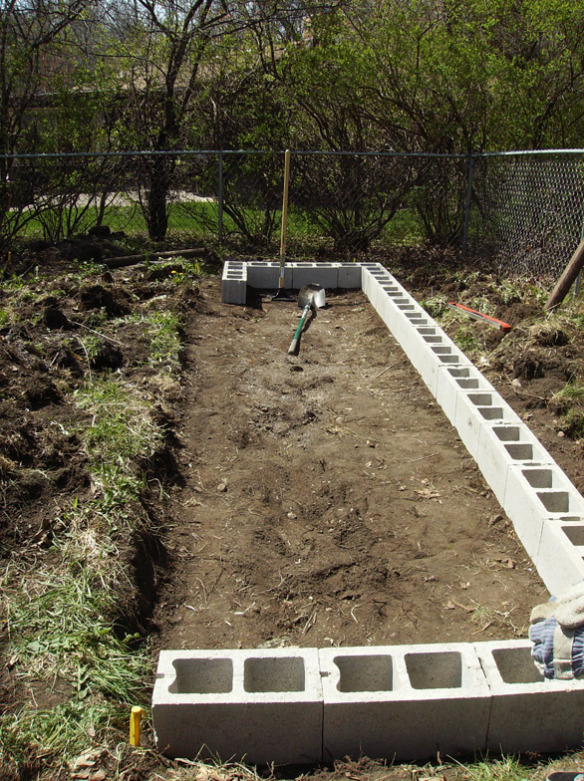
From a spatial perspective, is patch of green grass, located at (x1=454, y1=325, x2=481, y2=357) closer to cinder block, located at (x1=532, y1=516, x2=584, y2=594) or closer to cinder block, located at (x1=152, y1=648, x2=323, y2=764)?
cinder block, located at (x1=532, y1=516, x2=584, y2=594)

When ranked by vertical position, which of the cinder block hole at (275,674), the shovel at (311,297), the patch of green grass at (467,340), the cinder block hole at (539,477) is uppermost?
the shovel at (311,297)

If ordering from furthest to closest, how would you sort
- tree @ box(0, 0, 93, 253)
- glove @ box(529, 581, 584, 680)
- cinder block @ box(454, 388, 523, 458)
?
tree @ box(0, 0, 93, 253) → cinder block @ box(454, 388, 523, 458) → glove @ box(529, 581, 584, 680)

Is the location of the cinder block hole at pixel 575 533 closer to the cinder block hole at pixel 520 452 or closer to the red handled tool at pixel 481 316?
the cinder block hole at pixel 520 452

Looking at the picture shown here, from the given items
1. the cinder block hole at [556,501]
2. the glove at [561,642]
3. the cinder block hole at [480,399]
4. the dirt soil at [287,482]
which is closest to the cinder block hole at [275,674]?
the dirt soil at [287,482]

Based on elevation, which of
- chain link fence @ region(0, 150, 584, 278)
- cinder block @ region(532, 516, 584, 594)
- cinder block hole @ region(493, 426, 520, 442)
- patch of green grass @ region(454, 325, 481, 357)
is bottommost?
cinder block @ region(532, 516, 584, 594)

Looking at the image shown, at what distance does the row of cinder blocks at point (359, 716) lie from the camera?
2.40 meters

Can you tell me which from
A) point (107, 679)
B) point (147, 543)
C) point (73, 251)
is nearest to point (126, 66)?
point (73, 251)

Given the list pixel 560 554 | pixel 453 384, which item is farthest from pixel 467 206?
pixel 560 554

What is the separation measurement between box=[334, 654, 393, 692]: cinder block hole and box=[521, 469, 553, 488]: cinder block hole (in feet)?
→ 5.52

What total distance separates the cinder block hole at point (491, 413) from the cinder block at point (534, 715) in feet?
8.08

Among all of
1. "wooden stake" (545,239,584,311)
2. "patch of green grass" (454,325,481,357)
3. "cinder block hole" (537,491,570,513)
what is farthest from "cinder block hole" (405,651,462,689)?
"wooden stake" (545,239,584,311)

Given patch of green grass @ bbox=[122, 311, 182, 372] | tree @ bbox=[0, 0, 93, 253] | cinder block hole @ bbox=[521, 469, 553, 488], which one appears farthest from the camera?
tree @ bbox=[0, 0, 93, 253]

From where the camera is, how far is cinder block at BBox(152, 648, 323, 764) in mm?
2393

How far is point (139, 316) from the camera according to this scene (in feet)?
22.6
